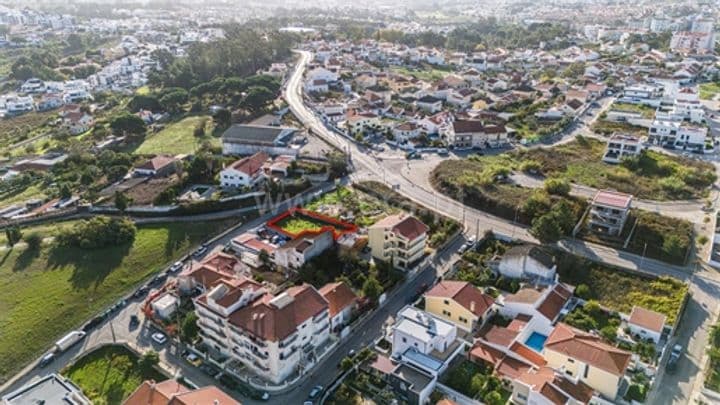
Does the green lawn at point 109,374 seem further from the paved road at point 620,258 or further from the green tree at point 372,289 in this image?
the paved road at point 620,258

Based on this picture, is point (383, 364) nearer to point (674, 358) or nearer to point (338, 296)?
point (338, 296)

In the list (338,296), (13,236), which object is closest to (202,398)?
(338,296)

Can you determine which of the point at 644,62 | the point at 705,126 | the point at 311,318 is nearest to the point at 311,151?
the point at 311,318

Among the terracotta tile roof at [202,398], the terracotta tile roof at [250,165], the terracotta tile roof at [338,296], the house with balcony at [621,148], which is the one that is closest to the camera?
the terracotta tile roof at [202,398]

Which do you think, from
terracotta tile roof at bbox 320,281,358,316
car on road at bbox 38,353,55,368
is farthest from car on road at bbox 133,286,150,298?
terracotta tile roof at bbox 320,281,358,316

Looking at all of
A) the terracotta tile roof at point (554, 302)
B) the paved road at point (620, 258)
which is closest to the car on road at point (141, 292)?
the paved road at point (620, 258)

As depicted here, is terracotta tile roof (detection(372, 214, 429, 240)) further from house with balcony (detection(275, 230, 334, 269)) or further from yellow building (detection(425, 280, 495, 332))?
yellow building (detection(425, 280, 495, 332))
